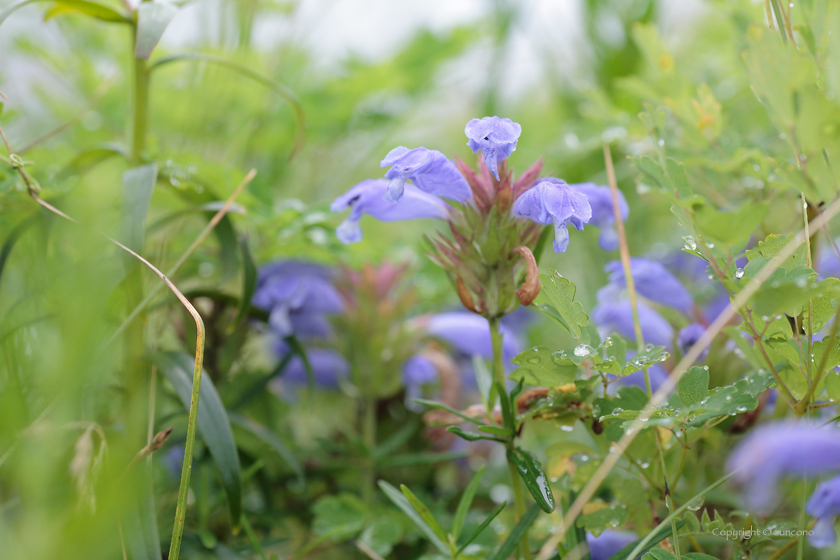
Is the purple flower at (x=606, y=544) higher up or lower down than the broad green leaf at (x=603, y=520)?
lower down

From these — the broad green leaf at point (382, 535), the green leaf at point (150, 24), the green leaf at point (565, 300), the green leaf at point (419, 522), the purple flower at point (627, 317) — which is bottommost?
the broad green leaf at point (382, 535)

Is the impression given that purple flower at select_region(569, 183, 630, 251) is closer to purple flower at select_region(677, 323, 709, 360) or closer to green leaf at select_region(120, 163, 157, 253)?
purple flower at select_region(677, 323, 709, 360)

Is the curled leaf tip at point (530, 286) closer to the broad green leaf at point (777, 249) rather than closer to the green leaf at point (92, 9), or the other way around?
the broad green leaf at point (777, 249)

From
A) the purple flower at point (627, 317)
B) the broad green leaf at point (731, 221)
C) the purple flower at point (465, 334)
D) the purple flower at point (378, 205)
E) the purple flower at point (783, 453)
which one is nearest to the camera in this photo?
the purple flower at point (783, 453)

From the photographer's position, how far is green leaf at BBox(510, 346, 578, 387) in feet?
1.63

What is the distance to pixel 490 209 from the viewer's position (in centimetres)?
56

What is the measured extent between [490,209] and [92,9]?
20.7 inches

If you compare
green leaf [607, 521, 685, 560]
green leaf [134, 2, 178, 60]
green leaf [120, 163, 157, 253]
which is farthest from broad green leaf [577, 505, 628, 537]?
green leaf [134, 2, 178, 60]

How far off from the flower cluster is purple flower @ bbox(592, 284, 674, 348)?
0.26m

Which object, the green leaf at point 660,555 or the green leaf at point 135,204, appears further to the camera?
the green leaf at point 135,204

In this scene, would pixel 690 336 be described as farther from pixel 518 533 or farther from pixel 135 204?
pixel 135 204

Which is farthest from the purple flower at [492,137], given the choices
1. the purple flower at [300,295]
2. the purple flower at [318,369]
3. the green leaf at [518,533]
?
the purple flower at [318,369]

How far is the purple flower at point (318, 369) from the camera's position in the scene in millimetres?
1007

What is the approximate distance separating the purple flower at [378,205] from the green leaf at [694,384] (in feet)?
0.97
